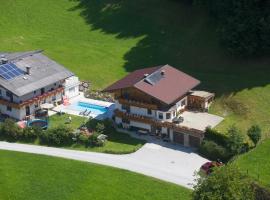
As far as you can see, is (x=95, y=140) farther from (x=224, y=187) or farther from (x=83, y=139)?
(x=224, y=187)

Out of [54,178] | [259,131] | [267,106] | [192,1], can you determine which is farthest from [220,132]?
[192,1]

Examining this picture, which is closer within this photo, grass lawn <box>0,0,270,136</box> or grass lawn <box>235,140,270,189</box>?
grass lawn <box>235,140,270,189</box>

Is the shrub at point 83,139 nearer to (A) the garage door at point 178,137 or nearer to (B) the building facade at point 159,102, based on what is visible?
(B) the building facade at point 159,102

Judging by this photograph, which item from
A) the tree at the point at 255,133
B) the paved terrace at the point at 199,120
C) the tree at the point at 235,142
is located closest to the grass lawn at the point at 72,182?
the tree at the point at 235,142

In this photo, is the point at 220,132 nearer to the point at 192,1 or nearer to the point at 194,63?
the point at 194,63

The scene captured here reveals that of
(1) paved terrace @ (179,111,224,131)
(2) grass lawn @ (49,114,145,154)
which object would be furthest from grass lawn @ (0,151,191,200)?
(1) paved terrace @ (179,111,224,131)

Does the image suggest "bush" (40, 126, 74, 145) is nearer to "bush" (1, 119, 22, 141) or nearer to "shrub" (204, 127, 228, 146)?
"bush" (1, 119, 22, 141)
